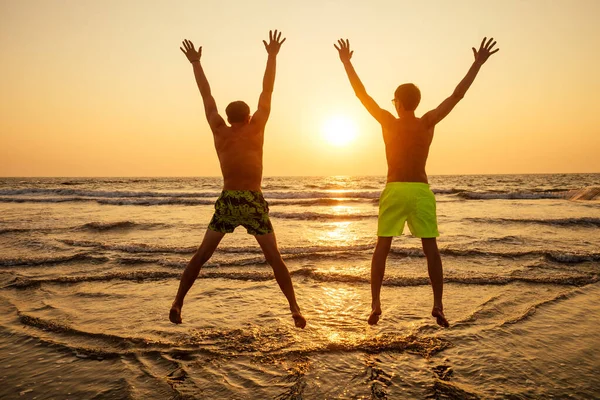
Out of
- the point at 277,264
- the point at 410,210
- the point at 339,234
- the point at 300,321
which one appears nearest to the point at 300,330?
the point at 300,321

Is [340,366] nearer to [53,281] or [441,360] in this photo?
[441,360]

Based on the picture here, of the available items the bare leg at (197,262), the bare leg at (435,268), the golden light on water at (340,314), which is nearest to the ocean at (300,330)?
the golden light on water at (340,314)

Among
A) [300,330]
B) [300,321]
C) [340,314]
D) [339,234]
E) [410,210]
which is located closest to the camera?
[300,321]

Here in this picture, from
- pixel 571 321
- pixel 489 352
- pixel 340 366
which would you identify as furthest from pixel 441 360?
pixel 571 321

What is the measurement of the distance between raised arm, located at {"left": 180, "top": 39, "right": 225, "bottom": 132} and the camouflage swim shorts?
0.81 metres

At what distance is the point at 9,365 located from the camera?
3504 mm

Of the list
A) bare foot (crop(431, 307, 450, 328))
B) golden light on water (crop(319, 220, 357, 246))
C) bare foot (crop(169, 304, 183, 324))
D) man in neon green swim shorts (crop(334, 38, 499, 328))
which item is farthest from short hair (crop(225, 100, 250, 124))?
golden light on water (crop(319, 220, 357, 246))

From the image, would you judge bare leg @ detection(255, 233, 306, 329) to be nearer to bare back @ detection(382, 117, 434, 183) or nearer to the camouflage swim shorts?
the camouflage swim shorts

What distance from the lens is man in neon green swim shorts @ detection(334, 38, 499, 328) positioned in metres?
4.16

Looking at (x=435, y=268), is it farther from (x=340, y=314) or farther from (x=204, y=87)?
(x=204, y=87)

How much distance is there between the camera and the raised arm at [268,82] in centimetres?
429

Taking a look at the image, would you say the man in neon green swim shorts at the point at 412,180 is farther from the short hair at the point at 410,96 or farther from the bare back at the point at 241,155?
the bare back at the point at 241,155

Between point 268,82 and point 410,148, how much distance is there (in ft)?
5.69

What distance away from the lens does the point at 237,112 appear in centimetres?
420
